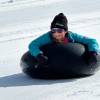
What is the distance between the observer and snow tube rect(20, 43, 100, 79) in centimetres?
684

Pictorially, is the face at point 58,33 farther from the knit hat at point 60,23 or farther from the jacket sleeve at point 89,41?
the jacket sleeve at point 89,41

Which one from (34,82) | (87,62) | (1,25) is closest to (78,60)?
(87,62)

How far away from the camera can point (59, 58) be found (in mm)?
6840

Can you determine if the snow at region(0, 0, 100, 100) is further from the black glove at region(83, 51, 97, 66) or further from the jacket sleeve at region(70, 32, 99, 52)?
the jacket sleeve at region(70, 32, 99, 52)

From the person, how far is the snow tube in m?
0.08

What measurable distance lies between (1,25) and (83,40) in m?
8.00

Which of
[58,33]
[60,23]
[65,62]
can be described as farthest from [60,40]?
[65,62]

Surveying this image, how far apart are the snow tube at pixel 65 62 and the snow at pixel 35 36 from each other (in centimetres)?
9

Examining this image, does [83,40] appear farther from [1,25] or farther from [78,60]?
[1,25]

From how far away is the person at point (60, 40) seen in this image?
22.5 ft

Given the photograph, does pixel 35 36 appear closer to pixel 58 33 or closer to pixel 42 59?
pixel 58 33

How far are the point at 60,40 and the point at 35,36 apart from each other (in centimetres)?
475

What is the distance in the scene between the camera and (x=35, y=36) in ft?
38.5

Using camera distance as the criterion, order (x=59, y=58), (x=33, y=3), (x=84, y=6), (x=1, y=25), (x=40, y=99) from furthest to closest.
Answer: (x=33, y=3) < (x=84, y=6) < (x=1, y=25) < (x=59, y=58) < (x=40, y=99)
